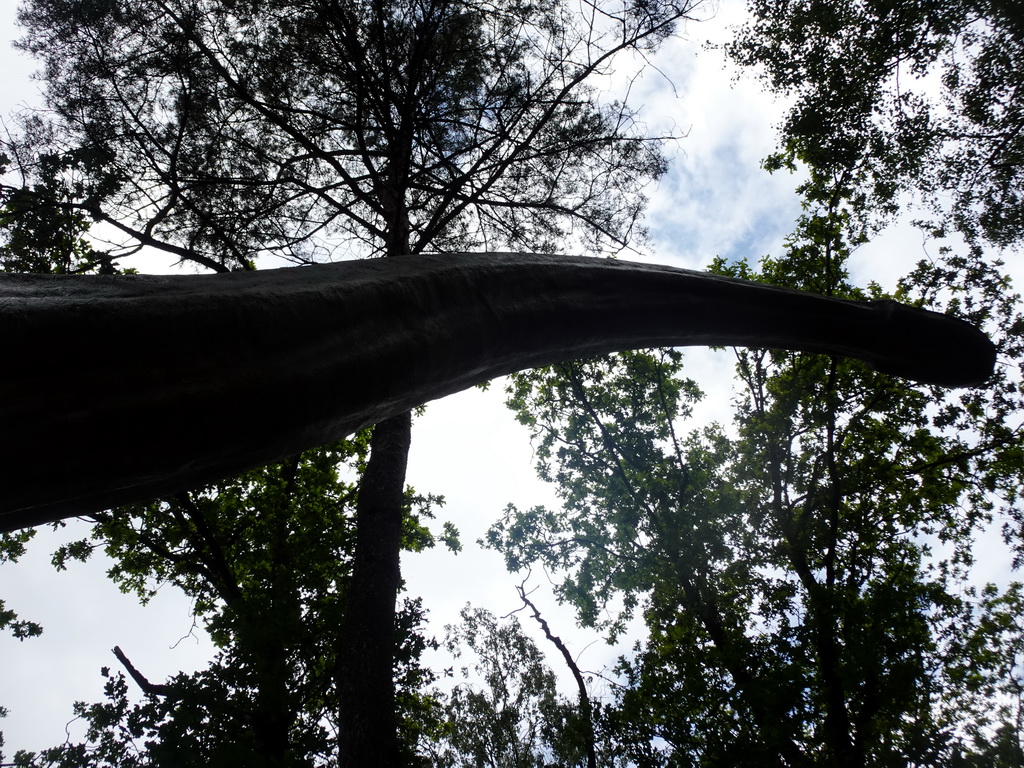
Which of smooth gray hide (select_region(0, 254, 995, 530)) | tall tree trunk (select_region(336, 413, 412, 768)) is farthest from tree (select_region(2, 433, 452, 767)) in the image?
smooth gray hide (select_region(0, 254, 995, 530))

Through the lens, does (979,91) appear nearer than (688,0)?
No

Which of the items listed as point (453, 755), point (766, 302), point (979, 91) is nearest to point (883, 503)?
point (979, 91)

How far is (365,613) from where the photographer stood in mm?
4867

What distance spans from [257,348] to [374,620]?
413cm

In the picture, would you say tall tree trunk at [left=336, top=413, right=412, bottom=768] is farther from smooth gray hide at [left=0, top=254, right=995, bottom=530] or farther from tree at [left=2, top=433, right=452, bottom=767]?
smooth gray hide at [left=0, top=254, right=995, bottom=530]

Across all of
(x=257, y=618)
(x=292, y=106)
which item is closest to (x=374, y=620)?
(x=257, y=618)

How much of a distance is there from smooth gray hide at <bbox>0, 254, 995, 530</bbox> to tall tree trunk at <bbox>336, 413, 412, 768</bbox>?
11.2 feet

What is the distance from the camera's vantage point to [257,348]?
48.7 inches

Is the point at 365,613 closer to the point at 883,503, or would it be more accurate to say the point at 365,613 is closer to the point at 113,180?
the point at 113,180

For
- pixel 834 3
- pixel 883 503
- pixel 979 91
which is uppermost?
pixel 834 3

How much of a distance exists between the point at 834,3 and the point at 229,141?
326 inches

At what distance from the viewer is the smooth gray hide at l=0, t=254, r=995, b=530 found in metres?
1.04

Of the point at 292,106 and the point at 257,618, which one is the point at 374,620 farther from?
the point at 292,106

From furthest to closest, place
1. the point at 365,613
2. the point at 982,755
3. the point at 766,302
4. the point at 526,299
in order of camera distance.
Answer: the point at 982,755
the point at 365,613
the point at 766,302
the point at 526,299
